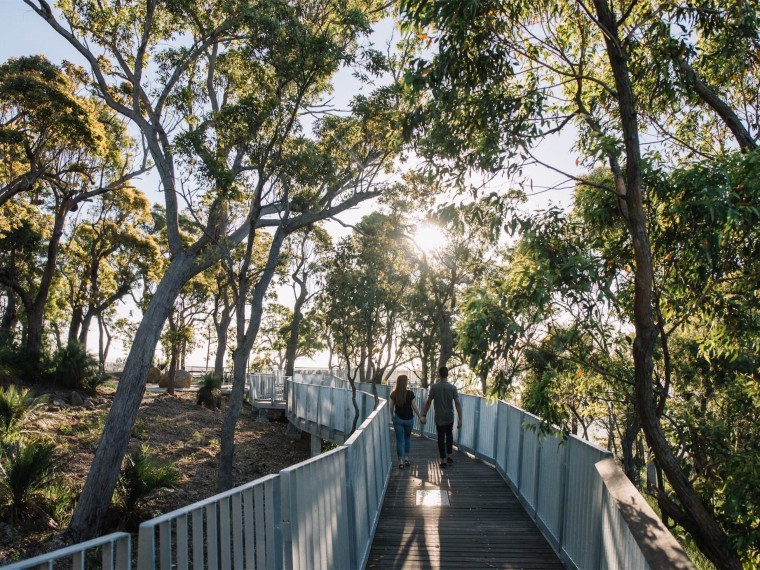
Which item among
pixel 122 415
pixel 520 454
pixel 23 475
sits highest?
pixel 520 454

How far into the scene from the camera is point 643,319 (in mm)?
6652

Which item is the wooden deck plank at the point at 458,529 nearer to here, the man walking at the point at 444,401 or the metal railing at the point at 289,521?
the metal railing at the point at 289,521

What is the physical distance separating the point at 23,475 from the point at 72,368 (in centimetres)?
1089

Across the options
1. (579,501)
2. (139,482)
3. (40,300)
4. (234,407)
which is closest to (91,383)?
(40,300)

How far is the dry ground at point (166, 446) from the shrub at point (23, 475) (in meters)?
0.38

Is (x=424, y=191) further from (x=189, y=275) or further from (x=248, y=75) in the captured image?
(x=189, y=275)

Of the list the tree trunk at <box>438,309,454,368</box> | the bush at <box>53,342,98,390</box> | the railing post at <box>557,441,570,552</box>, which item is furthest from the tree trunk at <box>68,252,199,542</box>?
the tree trunk at <box>438,309,454,368</box>

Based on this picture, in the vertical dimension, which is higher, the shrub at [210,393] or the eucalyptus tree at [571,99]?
the eucalyptus tree at [571,99]

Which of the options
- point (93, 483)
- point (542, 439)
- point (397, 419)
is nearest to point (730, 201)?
point (542, 439)

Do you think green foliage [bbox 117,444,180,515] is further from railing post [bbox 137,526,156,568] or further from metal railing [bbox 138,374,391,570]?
railing post [bbox 137,526,156,568]

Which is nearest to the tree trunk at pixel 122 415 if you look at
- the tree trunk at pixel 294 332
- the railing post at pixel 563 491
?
the railing post at pixel 563 491

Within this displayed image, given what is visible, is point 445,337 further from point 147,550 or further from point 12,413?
point 147,550

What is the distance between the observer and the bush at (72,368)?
21781 mm

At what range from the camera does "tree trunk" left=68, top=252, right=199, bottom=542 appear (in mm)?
12539
